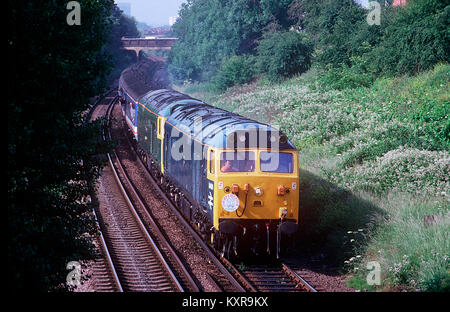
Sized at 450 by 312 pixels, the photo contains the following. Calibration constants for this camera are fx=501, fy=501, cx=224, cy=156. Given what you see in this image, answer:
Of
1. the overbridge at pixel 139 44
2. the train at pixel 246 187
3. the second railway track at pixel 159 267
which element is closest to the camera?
the second railway track at pixel 159 267

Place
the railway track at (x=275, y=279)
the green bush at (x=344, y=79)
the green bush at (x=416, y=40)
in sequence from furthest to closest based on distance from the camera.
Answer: the green bush at (x=344, y=79)
the green bush at (x=416, y=40)
the railway track at (x=275, y=279)

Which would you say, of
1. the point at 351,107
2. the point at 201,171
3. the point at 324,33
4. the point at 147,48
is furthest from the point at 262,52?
the point at 147,48

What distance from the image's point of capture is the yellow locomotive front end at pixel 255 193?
1184cm

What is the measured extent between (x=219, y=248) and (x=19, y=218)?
6.27 m

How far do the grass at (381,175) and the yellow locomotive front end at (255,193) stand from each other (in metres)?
1.90

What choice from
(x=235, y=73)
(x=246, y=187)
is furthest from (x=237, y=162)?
(x=235, y=73)

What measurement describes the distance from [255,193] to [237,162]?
A: 33.9 inches

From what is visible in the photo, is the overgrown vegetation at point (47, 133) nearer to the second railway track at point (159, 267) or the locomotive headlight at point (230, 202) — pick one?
the second railway track at point (159, 267)

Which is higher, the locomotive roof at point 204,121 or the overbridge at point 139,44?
the overbridge at point 139,44

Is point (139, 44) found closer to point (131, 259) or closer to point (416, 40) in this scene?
point (416, 40)

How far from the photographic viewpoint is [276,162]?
1212cm

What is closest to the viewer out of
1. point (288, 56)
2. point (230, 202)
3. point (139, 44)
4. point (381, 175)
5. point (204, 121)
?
point (230, 202)

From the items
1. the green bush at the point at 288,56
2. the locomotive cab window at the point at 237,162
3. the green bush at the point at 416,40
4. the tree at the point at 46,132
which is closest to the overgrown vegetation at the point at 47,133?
the tree at the point at 46,132

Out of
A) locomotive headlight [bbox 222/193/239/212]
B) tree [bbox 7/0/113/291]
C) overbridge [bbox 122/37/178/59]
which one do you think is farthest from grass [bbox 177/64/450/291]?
overbridge [bbox 122/37/178/59]
